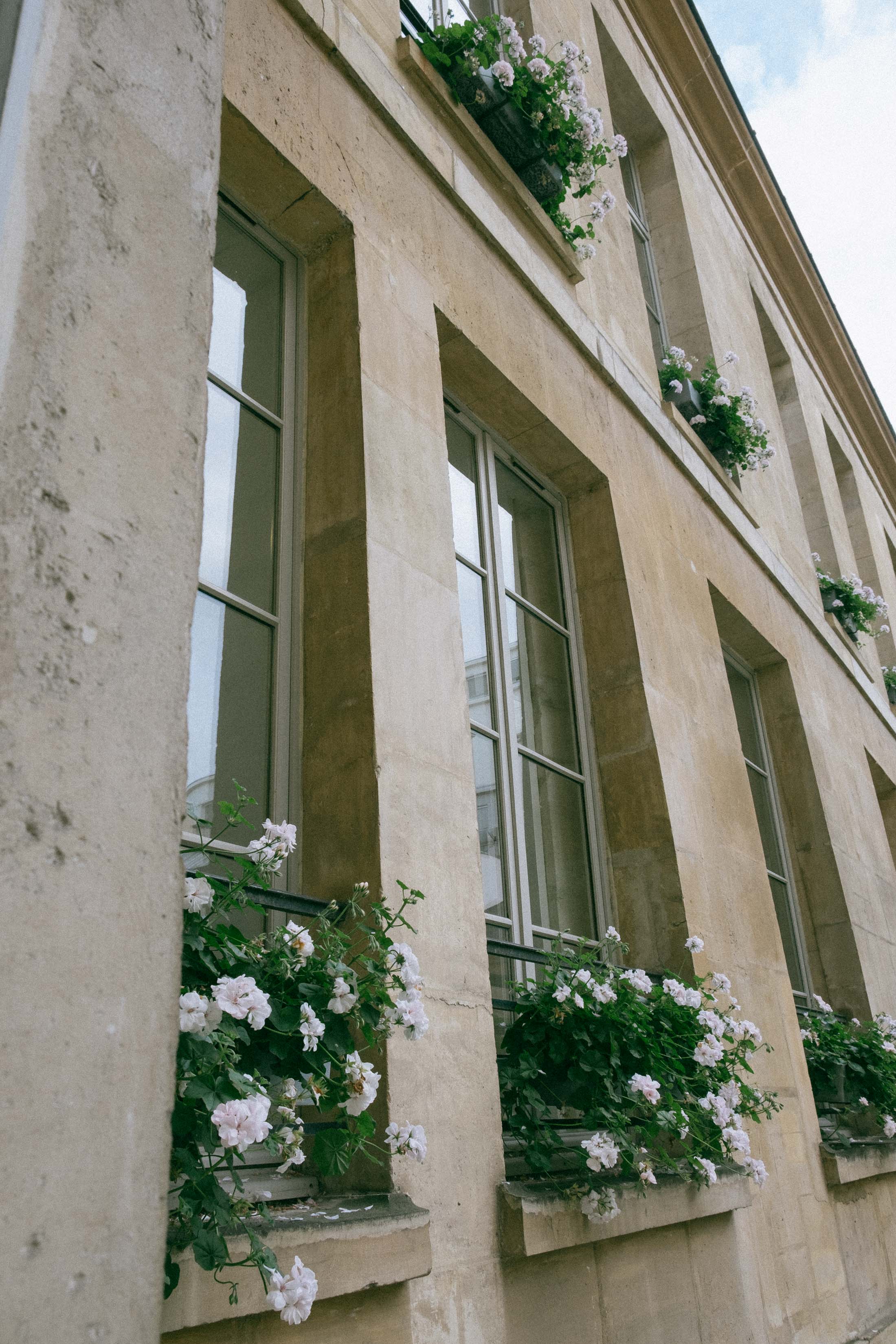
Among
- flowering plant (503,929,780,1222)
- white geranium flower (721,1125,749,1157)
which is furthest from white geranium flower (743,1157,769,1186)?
white geranium flower (721,1125,749,1157)

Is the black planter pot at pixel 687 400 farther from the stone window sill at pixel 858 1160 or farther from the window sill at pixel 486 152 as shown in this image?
the stone window sill at pixel 858 1160

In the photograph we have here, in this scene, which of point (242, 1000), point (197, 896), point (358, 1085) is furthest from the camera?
point (358, 1085)

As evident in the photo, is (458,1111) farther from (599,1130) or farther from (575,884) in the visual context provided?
(575,884)

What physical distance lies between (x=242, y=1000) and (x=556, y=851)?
2180mm

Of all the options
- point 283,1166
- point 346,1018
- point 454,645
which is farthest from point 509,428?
point 283,1166

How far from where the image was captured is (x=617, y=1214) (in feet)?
8.45

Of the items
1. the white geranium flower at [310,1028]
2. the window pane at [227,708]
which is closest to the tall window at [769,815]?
the window pane at [227,708]

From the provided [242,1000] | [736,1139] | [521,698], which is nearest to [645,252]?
[521,698]

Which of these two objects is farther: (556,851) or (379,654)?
(556,851)

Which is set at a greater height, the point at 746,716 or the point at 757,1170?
the point at 746,716

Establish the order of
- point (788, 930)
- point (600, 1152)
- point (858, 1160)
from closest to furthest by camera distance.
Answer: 1. point (600, 1152)
2. point (858, 1160)
3. point (788, 930)

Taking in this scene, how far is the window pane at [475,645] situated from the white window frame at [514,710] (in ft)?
0.06

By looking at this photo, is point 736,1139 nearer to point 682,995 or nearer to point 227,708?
point 682,995

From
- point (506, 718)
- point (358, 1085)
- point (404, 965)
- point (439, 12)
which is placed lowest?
point (358, 1085)
